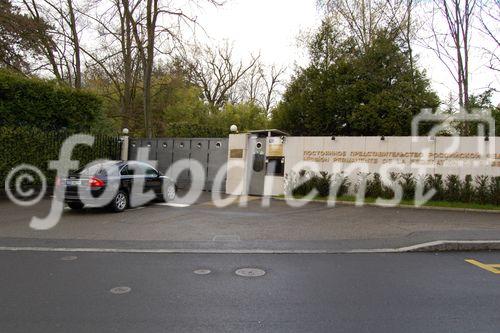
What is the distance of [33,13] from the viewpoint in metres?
23.9

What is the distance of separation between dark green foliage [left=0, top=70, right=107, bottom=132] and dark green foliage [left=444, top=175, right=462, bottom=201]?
14.5 meters

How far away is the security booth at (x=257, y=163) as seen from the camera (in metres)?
16.4

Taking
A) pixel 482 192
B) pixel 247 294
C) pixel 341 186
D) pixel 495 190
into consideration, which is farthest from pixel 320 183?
pixel 247 294

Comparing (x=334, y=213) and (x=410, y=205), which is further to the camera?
(x=410, y=205)

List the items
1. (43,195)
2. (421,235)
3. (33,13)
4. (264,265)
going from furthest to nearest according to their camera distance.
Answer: (33,13), (43,195), (421,235), (264,265)

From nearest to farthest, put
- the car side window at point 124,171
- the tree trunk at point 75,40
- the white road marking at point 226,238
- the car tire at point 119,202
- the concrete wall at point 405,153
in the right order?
the white road marking at point 226,238
the car tire at point 119,202
the car side window at point 124,171
the concrete wall at point 405,153
the tree trunk at point 75,40

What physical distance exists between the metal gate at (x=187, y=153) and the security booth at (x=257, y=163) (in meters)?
0.69

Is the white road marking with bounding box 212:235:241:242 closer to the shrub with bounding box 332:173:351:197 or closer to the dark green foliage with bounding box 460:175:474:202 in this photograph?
the shrub with bounding box 332:173:351:197

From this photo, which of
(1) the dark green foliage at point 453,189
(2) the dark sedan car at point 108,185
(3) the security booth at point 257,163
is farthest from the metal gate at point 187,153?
(1) the dark green foliage at point 453,189

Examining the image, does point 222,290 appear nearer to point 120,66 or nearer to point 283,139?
point 283,139

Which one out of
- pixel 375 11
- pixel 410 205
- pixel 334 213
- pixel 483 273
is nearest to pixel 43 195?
pixel 334 213

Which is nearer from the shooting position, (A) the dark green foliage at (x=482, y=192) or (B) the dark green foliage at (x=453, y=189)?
(A) the dark green foliage at (x=482, y=192)

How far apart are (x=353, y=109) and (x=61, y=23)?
687 inches

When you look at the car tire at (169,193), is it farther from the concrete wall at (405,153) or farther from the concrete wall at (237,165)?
the concrete wall at (405,153)
